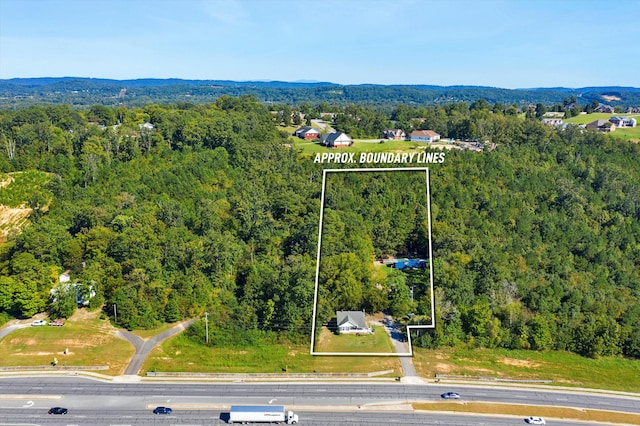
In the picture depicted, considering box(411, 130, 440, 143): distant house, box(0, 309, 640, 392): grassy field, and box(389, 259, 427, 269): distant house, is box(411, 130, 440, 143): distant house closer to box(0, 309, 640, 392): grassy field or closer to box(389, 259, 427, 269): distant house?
box(389, 259, 427, 269): distant house

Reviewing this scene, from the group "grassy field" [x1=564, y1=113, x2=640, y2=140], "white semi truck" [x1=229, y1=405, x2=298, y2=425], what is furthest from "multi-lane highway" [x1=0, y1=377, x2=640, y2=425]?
"grassy field" [x1=564, y1=113, x2=640, y2=140]

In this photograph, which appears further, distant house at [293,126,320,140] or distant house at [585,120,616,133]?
distant house at [585,120,616,133]

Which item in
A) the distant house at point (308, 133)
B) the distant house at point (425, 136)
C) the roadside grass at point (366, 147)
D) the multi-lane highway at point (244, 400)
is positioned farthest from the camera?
the distant house at point (308, 133)

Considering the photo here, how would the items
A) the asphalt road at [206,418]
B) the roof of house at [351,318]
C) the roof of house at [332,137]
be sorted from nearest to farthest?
the asphalt road at [206,418] < the roof of house at [351,318] < the roof of house at [332,137]

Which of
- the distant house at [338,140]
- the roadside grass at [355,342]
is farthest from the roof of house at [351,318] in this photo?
the distant house at [338,140]

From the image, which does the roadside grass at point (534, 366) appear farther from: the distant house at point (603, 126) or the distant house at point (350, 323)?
the distant house at point (603, 126)

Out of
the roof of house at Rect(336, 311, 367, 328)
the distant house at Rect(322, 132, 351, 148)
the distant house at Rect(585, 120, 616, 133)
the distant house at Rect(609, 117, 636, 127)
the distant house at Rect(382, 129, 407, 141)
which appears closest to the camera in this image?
the roof of house at Rect(336, 311, 367, 328)
